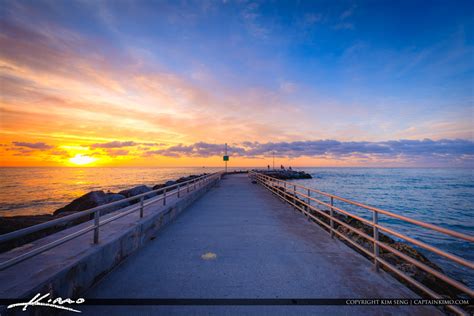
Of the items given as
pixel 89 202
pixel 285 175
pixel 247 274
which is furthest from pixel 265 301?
pixel 285 175

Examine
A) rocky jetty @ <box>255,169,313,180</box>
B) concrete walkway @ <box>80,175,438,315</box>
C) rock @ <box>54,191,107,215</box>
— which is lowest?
rocky jetty @ <box>255,169,313,180</box>

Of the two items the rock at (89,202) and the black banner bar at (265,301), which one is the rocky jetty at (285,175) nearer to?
the rock at (89,202)


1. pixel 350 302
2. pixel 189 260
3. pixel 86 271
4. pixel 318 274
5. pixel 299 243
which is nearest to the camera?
pixel 350 302

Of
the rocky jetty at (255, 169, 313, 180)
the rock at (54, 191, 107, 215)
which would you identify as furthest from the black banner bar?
the rocky jetty at (255, 169, 313, 180)

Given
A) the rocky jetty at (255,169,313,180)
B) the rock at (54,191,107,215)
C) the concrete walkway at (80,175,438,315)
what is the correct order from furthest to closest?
the rocky jetty at (255,169,313,180)
the rock at (54,191,107,215)
the concrete walkway at (80,175,438,315)

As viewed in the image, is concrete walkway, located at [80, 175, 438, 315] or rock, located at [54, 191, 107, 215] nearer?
concrete walkway, located at [80, 175, 438, 315]

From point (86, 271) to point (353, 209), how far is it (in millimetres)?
24175

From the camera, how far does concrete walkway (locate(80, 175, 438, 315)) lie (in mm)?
3133

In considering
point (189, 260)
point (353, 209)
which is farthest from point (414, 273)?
point (353, 209)

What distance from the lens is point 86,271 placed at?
363 centimetres

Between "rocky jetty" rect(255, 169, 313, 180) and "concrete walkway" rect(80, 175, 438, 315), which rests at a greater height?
"concrete walkway" rect(80, 175, 438, 315)

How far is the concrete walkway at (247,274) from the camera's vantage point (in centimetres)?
313

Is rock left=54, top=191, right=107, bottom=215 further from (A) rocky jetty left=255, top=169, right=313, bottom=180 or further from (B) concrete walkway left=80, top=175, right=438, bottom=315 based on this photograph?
(A) rocky jetty left=255, top=169, right=313, bottom=180

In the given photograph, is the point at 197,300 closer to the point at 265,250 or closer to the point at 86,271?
the point at 86,271
